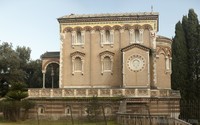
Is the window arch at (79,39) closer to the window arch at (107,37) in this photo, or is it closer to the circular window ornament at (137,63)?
the window arch at (107,37)

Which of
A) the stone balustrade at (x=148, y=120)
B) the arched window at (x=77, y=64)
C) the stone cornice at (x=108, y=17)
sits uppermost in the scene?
the stone cornice at (x=108, y=17)

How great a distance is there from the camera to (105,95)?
3806cm

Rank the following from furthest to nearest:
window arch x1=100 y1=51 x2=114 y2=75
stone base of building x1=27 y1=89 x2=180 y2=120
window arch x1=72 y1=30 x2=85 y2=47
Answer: window arch x1=72 y1=30 x2=85 y2=47
window arch x1=100 y1=51 x2=114 y2=75
stone base of building x1=27 y1=89 x2=180 y2=120

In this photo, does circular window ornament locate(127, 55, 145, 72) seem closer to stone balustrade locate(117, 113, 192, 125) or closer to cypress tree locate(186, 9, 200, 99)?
cypress tree locate(186, 9, 200, 99)

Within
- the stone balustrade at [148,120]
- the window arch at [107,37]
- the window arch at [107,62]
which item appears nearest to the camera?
the stone balustrade at [148,120]

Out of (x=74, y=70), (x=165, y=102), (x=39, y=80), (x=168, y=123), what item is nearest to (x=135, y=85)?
(x=165, y=102)

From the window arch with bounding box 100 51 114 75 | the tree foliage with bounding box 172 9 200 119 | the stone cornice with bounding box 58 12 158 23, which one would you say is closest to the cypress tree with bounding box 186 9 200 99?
the tree foliage with bounding box 172 9 200 119

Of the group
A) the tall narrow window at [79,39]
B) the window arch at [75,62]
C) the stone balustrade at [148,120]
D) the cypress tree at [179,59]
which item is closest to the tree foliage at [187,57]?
the cypress tree at [179,59]

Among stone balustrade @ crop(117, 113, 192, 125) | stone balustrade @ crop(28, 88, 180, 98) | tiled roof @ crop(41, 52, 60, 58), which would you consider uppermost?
tiled roof @ crop(41, 52, 60, 58)

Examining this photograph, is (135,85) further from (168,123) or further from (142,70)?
(168,123)

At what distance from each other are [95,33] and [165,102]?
12.9 meters

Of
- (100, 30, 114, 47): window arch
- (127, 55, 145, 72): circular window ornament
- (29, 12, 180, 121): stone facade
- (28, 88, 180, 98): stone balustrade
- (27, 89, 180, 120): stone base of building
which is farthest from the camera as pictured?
(100, 30, 114, 47): window arch

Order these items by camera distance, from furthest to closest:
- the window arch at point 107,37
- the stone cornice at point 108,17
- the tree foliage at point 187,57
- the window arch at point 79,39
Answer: the tree foliage at point 187,57 < the window arch at point 79,39 < the window arch at point 107,37 < the stone cornice at point 108,17

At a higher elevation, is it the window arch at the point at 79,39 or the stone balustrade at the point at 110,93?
the window arch at the point at 79,39
